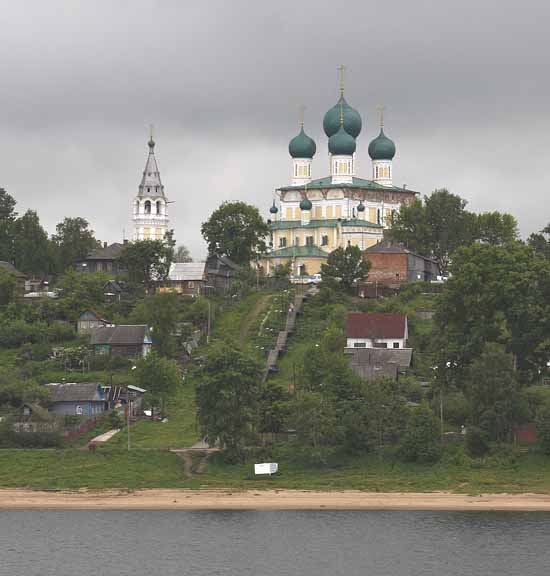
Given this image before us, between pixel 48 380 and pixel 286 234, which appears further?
pixel 286 234

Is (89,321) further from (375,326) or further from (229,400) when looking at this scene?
(229,400)

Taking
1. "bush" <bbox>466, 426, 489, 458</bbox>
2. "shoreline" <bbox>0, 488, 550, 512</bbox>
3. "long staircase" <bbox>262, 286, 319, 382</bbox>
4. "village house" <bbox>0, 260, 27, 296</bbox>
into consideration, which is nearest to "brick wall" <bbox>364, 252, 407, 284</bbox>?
"long staircase" <bbox>262, 286, 319, 382</bbox>

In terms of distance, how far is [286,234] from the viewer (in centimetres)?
11462

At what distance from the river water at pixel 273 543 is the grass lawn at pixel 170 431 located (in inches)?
281

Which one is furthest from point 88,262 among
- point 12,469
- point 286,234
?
point 12,469

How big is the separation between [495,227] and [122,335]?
1315 inches

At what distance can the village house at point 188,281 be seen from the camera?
9812 centimetres

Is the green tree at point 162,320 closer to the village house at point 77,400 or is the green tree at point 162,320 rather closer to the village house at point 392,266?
the village house at point 77,400

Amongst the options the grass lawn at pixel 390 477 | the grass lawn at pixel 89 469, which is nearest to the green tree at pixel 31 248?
the grass lawn at pixel 89 469

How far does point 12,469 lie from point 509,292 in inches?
910

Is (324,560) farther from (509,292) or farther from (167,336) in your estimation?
(167,336)

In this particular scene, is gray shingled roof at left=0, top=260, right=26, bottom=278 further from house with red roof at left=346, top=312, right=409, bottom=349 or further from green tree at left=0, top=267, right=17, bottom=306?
house with red roof at left=346, top=312, right=409, bottom=349

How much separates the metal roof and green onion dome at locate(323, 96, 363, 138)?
20.3 m

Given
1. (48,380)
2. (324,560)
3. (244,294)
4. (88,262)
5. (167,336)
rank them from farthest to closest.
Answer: (88,262)
(244,294)
(167,336)
(48,380)
(324,560)
